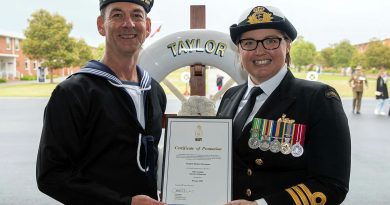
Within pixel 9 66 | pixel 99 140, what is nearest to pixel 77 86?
pixel 99 140

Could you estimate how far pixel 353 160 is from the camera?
5.55 metres

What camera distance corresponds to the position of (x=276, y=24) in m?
1.38

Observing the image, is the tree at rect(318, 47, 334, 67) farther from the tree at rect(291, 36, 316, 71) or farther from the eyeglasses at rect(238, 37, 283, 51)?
the eyeglasses at rect(238, 37, 283, 51)

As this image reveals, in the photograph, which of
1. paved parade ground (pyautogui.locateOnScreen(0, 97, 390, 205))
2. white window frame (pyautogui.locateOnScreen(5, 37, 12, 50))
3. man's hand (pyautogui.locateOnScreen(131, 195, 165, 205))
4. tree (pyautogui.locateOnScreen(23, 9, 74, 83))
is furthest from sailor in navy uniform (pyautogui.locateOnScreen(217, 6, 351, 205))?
white window frame (pyautogui.locateOnScreen(5, 37, 12, 50))

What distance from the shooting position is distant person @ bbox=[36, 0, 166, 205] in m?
1.31

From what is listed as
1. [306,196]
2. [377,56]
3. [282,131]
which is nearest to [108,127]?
[282,131]

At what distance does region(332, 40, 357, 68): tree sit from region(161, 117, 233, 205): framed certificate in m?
39.3

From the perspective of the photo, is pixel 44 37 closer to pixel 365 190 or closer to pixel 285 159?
pixel 365 190

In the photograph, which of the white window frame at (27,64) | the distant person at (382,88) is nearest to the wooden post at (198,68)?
the distant person at (382,88)

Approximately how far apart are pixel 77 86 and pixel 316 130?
792 mm

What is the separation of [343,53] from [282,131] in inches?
1617

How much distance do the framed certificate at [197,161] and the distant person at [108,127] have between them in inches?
4.0

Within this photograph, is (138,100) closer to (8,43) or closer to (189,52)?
(189,52)

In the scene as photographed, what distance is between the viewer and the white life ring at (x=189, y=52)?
3.49 metres
